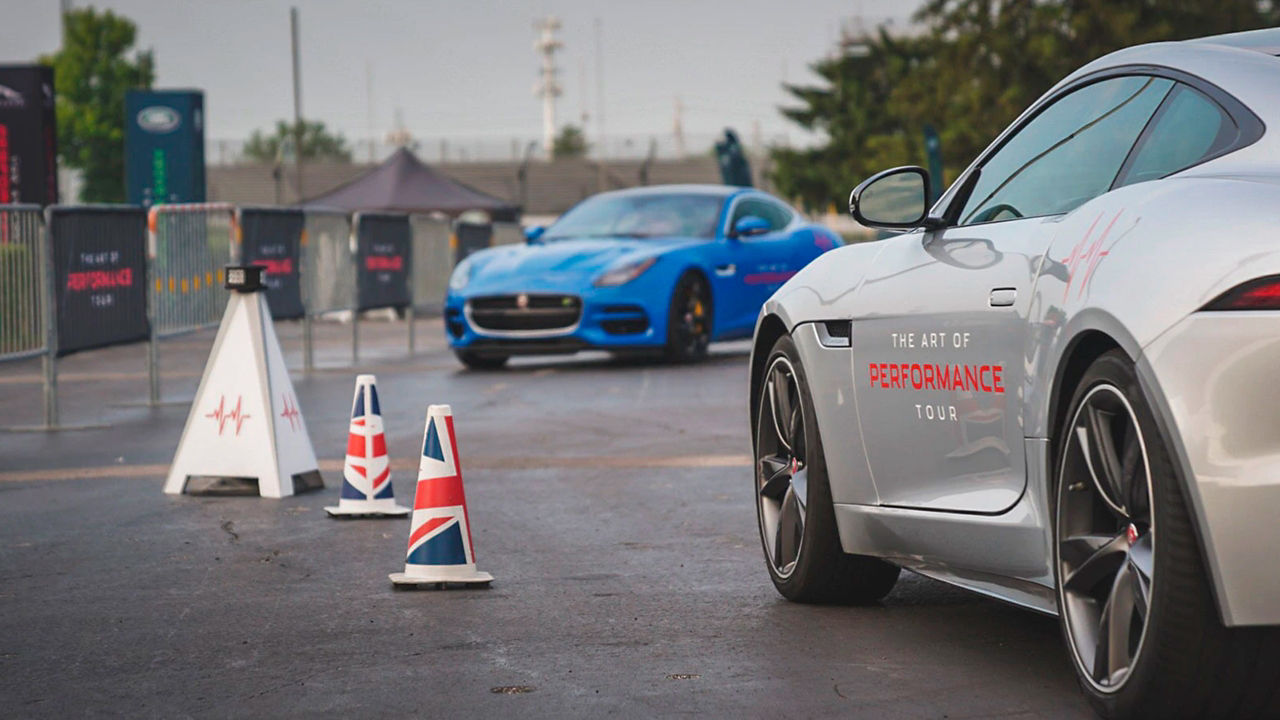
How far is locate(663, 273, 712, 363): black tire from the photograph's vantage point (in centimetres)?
1698

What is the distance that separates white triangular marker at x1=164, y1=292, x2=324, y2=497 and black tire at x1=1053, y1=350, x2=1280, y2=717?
534cm

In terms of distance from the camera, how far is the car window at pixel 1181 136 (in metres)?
4.19

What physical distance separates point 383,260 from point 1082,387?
17.4m

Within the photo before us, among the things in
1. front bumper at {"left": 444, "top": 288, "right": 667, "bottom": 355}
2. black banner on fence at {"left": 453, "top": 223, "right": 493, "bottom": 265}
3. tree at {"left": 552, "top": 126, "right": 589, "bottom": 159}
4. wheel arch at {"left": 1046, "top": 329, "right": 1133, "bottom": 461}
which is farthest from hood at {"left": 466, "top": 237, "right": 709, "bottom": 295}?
tree at {"left": 552, "top": 126, "right": 589, "bottom": 159}

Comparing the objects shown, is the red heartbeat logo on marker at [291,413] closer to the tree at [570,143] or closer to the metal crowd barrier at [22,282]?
the metal crowd barrier at [22,282]

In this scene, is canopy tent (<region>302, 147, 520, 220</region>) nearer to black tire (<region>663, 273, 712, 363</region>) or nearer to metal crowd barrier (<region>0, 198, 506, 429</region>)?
metal crowd barrier (<region>0, 198, 506, 429</region>)

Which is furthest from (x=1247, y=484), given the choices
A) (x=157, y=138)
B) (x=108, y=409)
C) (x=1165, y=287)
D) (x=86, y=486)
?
(x=157, y=138)

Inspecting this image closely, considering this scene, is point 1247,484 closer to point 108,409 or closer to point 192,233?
point 108,409

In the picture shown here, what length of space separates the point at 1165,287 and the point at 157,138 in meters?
30.3

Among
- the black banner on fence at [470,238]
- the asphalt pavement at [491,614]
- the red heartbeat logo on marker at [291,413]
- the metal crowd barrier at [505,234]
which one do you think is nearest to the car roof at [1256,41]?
the asphalt pavement at [491,614]

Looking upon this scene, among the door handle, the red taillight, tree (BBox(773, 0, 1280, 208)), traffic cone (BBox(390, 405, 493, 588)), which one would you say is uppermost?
tree (BBox(773, 0, 1280, 208))

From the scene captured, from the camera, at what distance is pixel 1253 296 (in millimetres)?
3572

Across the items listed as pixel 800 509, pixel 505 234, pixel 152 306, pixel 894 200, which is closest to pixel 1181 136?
pixel 894 200

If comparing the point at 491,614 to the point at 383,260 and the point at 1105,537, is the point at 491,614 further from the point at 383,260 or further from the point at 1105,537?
the point at 383,260
